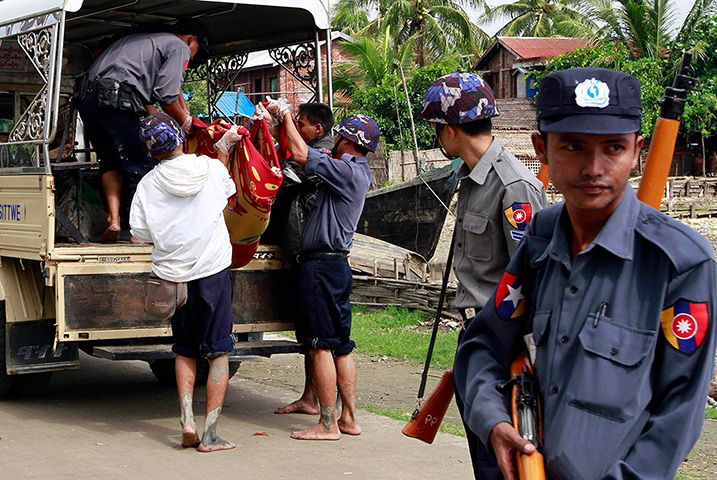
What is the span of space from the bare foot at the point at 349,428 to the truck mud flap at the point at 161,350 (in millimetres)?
597

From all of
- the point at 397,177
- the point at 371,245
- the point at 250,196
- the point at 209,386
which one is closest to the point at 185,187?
the point at 250,196

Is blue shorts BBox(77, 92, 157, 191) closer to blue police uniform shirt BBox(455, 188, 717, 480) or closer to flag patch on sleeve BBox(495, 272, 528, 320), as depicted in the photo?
flag patch on sleeve BBox(495, 272, 528, 320)

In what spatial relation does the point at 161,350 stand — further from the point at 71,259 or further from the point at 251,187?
the point at 251,187

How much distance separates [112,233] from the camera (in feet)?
22.4

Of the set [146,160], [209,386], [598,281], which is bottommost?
[209,386]

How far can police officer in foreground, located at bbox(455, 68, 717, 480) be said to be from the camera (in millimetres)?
1975

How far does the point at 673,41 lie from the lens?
32188 mm

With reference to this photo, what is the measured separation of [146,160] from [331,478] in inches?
115

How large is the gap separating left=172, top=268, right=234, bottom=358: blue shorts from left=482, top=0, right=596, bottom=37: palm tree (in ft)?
142

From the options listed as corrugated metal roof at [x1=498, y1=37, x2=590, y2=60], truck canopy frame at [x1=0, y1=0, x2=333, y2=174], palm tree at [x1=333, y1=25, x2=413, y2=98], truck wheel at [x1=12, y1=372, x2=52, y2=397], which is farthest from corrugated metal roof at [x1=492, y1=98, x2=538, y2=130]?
truck wheel at [x1=12, y1=372, x2=52, y2=397]

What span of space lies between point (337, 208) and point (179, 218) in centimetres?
109

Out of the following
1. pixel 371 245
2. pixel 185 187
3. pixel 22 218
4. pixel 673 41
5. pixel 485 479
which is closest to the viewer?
pixel 485 479

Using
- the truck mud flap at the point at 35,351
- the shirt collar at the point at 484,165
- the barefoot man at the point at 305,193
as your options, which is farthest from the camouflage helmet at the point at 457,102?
the truck mud flap at the point at 35,351

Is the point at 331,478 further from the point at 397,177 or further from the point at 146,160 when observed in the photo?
the point at 397,177
